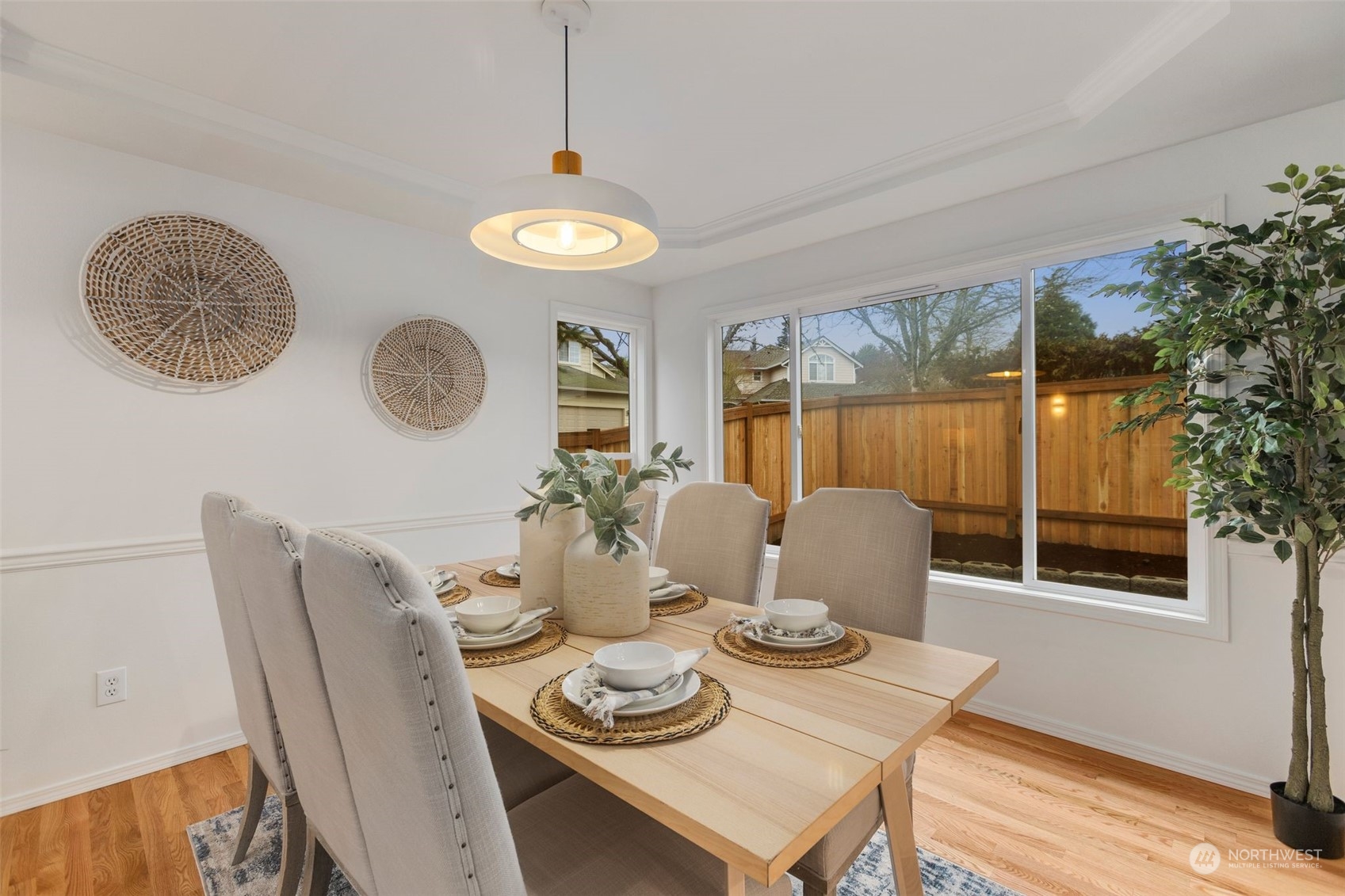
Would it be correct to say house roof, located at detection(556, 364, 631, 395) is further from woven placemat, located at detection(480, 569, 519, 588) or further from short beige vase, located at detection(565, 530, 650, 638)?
short beige vase, located at detection(565, 530, 650, 638)

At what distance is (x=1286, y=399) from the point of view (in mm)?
1800

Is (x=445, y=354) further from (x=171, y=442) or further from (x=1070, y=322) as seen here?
(x=1070, y=322)

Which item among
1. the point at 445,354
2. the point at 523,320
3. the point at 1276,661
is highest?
the point at 523,320

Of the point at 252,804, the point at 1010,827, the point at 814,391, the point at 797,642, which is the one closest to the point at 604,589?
the point at 797,642

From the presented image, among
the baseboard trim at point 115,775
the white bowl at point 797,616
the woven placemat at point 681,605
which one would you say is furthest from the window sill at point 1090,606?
the baseboard trim at point 115,775

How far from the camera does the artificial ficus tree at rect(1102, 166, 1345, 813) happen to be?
1741mm

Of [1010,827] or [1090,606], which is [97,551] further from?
[1090,606]

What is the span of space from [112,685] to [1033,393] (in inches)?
150

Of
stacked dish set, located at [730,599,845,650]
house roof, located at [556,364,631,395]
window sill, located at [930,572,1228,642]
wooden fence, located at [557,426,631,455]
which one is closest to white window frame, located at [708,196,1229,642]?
window sill, located at [930,572,1228,642]

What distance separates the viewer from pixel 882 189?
2703 millimetres

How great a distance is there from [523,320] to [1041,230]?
102 inches

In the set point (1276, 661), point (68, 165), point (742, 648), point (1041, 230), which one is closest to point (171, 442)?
point (68, 165)

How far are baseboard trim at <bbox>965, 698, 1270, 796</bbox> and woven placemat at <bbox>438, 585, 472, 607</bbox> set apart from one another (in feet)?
7.36

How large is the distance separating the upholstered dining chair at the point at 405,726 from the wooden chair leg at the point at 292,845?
2.21 ft
